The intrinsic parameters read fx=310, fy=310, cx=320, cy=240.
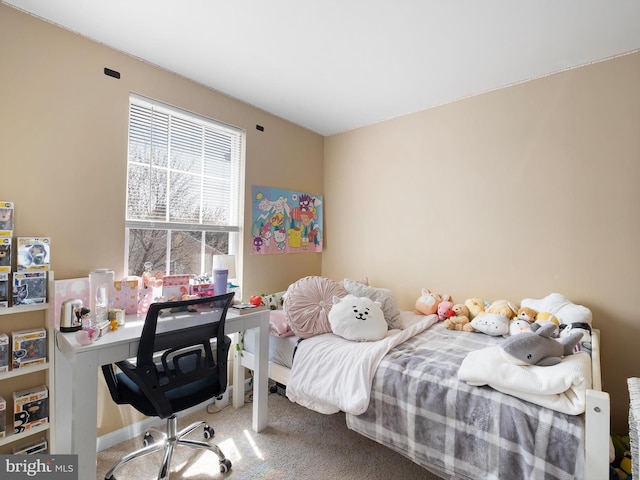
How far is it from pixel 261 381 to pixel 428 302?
1447mm

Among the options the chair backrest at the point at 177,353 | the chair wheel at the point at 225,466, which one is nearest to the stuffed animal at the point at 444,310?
the chair backrest at the point at 177,353

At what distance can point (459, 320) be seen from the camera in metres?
2.30

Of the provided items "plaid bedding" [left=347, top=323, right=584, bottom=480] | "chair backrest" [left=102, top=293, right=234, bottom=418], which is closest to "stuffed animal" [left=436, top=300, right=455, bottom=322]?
"plaid bedding" [left=347, top=323, right=584, bottom=480]

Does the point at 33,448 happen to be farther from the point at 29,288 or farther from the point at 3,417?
the point at 29,288

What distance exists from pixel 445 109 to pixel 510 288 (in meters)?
1.56

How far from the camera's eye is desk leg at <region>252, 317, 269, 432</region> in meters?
2.07

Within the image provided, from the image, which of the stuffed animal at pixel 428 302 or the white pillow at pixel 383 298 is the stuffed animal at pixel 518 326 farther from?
the white pillow at pixel 383 298

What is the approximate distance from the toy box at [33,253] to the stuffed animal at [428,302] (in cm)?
252

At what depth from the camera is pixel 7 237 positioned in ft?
4.96

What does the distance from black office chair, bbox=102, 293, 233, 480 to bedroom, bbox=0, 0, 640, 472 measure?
2.38 ft

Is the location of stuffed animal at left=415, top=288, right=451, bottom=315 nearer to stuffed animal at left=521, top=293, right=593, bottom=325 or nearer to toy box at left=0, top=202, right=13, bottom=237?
stuffed animal at left=521, top=293, right=593, bottom=325

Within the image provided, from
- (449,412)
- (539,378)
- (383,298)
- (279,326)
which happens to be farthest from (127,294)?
(539,378)

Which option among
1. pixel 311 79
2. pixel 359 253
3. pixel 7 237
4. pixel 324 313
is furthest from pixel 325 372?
pixel 311 79

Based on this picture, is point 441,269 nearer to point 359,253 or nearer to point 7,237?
point 359,253
